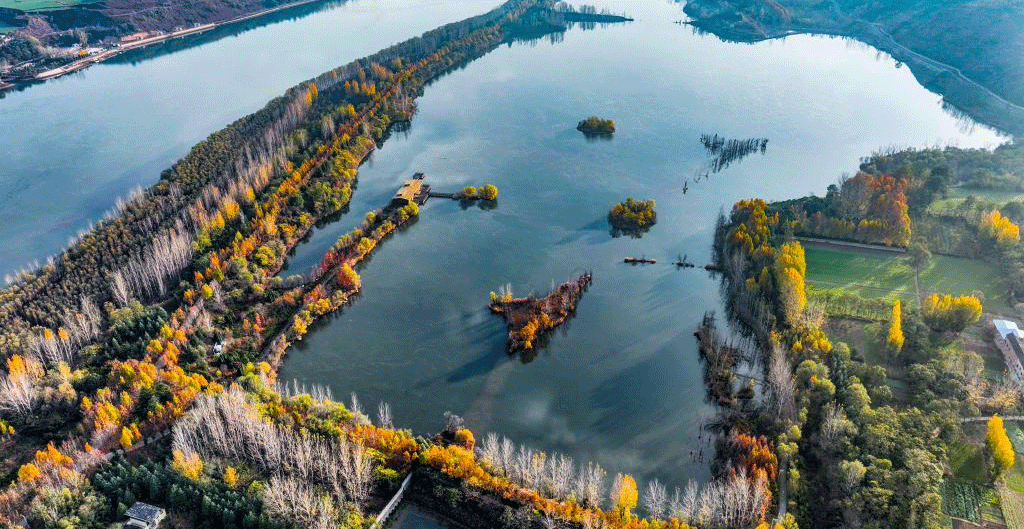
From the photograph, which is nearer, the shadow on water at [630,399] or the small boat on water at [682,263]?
the shadow on water at [630,399]

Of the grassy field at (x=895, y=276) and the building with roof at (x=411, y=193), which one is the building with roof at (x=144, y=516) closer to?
the building with roof at (x=411, y=193)

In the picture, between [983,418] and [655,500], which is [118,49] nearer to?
[655,500]

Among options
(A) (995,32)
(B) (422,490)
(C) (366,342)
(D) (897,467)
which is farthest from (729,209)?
(A) (995,32)

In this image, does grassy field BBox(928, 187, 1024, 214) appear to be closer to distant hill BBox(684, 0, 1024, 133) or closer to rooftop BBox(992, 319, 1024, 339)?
rooftop BBox(992, 319, 1024, 339)

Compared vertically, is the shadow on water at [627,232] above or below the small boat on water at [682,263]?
above

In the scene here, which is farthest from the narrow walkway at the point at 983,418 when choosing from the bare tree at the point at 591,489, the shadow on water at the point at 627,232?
the shadow on water at the point at 627,232

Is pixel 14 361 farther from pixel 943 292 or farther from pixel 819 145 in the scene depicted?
pixel 819 145
